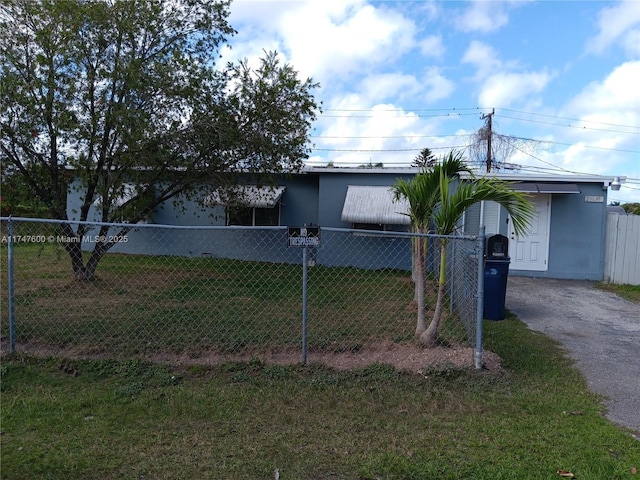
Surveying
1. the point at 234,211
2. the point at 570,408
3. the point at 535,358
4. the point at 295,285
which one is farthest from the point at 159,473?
the point at 234,211

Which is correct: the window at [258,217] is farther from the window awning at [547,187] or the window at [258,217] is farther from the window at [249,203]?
the window awning at [547,187]

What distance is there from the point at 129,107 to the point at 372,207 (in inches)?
264

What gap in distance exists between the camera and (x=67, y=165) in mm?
9172

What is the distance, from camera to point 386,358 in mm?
5031

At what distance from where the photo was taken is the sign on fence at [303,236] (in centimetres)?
482

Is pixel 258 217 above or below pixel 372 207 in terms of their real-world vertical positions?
below

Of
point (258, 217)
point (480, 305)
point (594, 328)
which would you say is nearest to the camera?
point (480, 305)

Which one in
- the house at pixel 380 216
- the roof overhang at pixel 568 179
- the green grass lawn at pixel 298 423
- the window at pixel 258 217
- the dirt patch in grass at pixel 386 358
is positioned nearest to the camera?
the green grass lawn at pixel 298 423

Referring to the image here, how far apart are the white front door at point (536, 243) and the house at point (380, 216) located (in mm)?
23

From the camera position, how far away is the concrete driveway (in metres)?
4.59

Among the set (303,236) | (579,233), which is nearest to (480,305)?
(303,236)

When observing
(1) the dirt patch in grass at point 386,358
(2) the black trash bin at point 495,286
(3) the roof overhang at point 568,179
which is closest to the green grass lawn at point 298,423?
(1) the dirt patch in grass at point 386,358

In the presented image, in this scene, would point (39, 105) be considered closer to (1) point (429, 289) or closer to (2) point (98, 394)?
(2) point (98, 394)

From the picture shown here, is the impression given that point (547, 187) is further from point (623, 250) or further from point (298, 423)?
point (298, 423)
